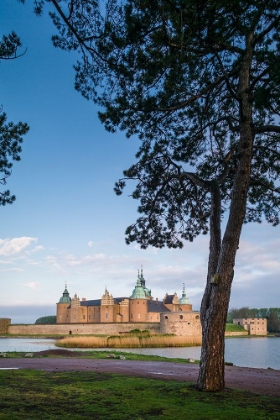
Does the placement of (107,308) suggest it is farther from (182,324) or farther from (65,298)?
(182,324)

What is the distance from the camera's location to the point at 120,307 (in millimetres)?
72750

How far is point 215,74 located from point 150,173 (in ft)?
9.21

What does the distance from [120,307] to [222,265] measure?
67092 millimetres

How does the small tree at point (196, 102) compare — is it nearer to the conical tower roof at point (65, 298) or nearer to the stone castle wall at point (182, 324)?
the stone castle wall at point (182, 324)

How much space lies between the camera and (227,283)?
7.45 meters

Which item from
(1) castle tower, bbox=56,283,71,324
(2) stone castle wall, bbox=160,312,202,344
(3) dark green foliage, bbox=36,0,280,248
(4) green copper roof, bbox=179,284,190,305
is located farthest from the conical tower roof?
(3) dark green foliage, bbox=36,0,280,248

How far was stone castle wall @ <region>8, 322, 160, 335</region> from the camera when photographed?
2302 inches

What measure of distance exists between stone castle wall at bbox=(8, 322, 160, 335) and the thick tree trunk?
50.0 metres

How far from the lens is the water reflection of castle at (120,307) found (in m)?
70.2

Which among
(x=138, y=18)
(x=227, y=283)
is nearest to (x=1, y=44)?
(x=138, y=18)

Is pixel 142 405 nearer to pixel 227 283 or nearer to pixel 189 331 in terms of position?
pixel 227 283

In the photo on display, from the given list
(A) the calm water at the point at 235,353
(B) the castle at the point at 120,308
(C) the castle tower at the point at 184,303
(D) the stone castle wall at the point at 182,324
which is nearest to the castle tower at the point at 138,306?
(B) the castle at the point at 120,308

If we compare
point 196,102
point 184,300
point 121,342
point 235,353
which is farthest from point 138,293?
point 196,102

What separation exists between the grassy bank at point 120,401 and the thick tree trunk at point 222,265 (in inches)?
15.9
